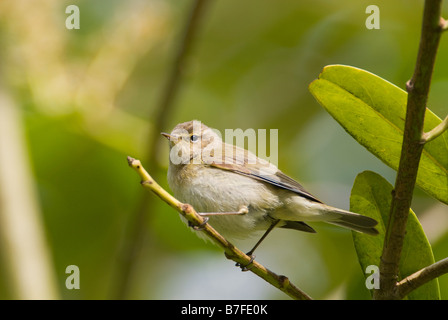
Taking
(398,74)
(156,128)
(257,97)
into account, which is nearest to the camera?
(156,128)

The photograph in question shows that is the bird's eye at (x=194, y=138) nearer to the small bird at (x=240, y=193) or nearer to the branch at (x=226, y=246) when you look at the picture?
the small bird at (x=240, y=193)

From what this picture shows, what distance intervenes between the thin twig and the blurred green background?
0.5 inches

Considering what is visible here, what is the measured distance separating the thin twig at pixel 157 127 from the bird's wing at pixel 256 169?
58 centimetres

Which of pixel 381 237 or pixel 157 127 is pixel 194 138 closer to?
pixel 157 127

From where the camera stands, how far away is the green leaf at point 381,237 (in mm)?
2102

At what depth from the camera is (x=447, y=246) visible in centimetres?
347

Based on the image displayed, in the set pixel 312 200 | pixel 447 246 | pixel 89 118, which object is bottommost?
pixel 447 246

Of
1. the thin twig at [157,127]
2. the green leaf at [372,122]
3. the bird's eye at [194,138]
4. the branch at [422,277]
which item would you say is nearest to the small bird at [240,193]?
the bird's eye at [194,138]

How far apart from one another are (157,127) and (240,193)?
0.71 m

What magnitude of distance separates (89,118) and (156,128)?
3.63ft

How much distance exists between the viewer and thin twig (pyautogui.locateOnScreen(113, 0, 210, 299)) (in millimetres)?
2539

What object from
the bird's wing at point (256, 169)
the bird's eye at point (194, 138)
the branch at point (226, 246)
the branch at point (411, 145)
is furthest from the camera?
the bird's eye at point (194, 138)
